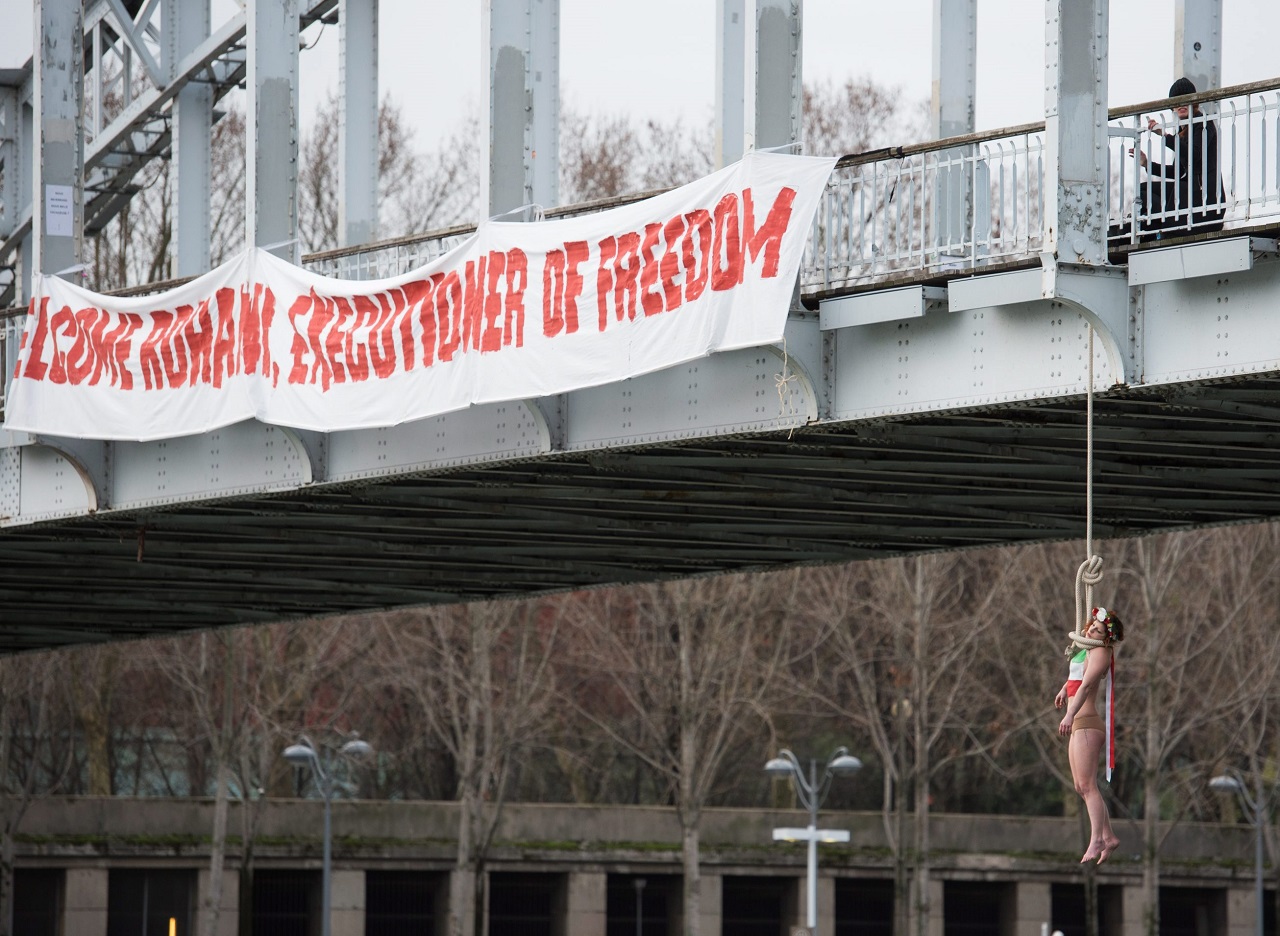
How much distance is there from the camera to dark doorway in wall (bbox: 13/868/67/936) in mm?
47219

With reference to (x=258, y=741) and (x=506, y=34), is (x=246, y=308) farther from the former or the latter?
(x=258, y=741)

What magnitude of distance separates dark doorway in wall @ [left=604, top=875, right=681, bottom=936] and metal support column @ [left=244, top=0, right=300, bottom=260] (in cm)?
2958

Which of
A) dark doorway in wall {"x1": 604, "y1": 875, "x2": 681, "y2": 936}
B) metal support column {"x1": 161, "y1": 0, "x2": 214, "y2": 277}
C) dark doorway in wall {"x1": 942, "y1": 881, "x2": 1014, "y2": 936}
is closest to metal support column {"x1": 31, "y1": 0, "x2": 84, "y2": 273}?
metal support column {"x1": 161, "y1": 0, "x2": 214, "y2": 277}

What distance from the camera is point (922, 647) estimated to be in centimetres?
4734

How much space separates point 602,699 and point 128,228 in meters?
15.9

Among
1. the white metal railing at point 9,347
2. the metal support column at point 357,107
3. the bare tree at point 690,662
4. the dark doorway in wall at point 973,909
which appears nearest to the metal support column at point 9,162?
the white metal railing at point 9,347

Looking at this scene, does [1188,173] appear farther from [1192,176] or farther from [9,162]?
[9,162]

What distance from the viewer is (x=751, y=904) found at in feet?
173

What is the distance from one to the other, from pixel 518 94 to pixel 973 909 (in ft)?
117

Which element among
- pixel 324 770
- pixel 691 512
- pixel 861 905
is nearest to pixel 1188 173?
pixel 691 512

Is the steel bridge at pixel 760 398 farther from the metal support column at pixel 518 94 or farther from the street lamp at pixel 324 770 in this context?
the street lamp at pixel 324 770

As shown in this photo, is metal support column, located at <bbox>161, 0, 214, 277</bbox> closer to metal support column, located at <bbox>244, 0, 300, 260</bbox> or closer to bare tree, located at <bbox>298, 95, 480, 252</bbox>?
metal support column, located at <bbox>244, 0, 300, 260</bbox>

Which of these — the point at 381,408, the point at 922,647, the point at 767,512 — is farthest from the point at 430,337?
the point at 922,647

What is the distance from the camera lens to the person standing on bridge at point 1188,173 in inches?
644
